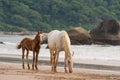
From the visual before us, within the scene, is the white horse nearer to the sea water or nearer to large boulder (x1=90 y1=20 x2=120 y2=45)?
the sea water

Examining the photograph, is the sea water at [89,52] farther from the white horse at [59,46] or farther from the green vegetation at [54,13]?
the green vegetation at [54,13]

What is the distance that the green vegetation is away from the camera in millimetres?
150375

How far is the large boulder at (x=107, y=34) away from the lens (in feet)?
193

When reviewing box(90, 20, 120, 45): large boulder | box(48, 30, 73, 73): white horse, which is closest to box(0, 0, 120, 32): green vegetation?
box(90, 20, 120, 45): large boulder

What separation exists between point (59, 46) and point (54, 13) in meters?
139

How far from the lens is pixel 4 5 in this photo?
16662 cm

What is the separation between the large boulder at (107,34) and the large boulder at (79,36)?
1.39 m

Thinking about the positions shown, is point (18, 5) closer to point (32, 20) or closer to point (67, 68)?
point (32, 20)

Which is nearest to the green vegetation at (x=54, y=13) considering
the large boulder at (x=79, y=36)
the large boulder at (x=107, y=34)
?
the large boulder at (x=107, y=34)

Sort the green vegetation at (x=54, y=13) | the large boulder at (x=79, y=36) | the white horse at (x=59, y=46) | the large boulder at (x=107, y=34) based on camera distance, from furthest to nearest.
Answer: the green vegetation at (x=54, y=13) < the large boulder at (x=107, y=34) < the large boulder at (x=79, y=36) < the white horse at (x=59, y=46)

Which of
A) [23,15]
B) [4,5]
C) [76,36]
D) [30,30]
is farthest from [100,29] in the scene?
[4,5]

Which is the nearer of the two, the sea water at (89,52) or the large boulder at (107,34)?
the sea water at (89,52)

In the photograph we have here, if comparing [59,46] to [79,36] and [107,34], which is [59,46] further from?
[107,34]

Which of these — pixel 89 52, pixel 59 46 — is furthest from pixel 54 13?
pixel 59 46
